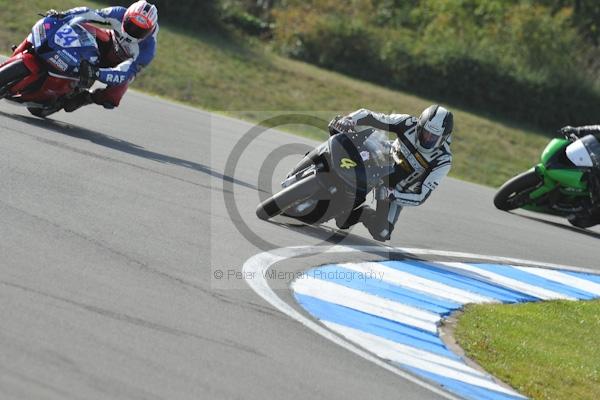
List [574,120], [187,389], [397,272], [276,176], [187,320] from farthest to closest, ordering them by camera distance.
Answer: [574,120], [276,176], [397,272], [187,320], [187,389]

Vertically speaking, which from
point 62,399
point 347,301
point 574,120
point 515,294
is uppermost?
point 62,399

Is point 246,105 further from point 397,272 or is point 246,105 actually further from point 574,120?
point 397,272

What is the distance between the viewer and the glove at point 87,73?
Answer: 37.8 ft

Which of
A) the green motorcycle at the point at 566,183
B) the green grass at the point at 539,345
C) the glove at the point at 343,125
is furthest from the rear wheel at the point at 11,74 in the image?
the green motorcycle at the point at 566,183

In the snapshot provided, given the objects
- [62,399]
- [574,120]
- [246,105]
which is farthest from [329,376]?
[574,120]

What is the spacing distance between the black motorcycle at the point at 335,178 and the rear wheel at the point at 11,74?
331cm

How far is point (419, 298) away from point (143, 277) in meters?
2.82

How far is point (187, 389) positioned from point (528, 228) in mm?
9955

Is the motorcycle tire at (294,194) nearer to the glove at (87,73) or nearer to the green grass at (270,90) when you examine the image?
the glove at (87,73)

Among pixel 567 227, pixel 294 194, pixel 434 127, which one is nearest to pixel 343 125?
pixel 294 194

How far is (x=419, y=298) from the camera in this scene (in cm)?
885

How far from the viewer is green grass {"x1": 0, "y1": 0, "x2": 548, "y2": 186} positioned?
77.5 feet

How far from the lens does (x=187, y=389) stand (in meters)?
5.23

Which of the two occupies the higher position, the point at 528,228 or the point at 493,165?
the point at 528,228
